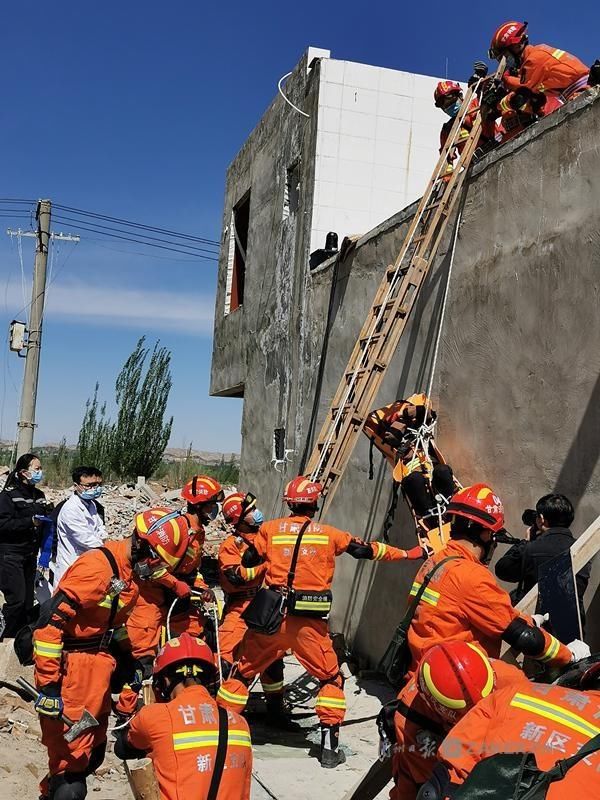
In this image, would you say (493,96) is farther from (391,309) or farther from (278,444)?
(278,444)

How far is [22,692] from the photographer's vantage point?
6.88 metres

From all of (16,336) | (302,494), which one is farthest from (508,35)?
(16,336)

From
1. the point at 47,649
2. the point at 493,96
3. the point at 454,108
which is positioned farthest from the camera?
the point at 454,108

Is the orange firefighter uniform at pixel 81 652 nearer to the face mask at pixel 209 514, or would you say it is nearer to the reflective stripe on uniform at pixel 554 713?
the face mask at pixel 209 514

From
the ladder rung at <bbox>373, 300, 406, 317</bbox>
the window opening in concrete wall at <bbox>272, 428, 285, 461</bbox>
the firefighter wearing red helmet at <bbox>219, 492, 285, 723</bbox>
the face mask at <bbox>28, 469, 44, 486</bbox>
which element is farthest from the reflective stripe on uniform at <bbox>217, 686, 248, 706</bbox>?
the window opening in concrete wall at <bbox>272, 428, 285, 461</bbox>

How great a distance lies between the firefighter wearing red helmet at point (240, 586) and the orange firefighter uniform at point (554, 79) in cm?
430

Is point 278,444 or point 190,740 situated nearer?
point 190,740

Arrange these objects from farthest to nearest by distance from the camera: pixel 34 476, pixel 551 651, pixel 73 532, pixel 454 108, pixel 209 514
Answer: pixel 34 476 → pixel 454 108 → pixel 73 532 → pixel 209 514 → pixel 551 651

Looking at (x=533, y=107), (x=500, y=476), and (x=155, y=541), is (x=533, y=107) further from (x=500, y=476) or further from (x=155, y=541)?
(x=155, y=541)

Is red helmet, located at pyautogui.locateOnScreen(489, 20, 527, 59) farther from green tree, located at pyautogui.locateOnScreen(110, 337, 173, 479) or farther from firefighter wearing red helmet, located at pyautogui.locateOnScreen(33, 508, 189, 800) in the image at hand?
green tree, located at pyautogui.locateOnScreen(110, 337, 173, 479)

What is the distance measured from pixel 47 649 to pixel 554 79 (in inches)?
229

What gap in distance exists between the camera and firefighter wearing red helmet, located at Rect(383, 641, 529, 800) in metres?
2.68

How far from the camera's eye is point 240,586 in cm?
662

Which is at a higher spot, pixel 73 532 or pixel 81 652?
pixel 73 532
